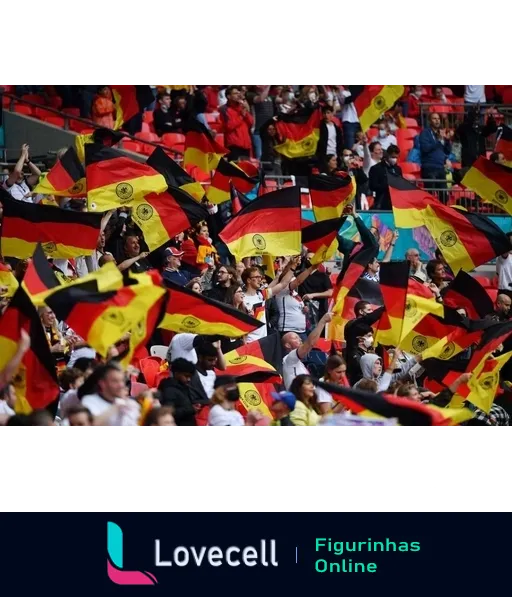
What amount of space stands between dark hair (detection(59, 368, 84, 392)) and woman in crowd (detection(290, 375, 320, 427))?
1.54 meters

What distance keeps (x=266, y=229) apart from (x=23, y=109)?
7.88 meters

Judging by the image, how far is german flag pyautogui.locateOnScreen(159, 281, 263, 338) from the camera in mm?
12906

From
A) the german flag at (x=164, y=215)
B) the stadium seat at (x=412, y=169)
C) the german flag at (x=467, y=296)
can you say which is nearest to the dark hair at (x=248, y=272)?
the german flag at (x=164, y=215)

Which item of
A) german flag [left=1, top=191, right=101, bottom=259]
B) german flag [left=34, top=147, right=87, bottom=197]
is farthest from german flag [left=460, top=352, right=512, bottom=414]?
german flag [left=34, top=147, right=87, bottom=197]

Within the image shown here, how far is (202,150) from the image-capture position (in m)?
18.4

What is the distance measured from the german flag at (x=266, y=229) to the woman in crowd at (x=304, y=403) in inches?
132

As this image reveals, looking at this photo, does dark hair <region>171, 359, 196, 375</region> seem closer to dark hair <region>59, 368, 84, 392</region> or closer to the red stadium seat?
dark hair <region>59, 368, 84, 392</region>

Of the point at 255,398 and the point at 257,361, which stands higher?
the point at 257,361

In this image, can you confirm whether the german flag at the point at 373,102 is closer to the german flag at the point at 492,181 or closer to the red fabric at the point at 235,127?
the red fabric at the point at 235,127

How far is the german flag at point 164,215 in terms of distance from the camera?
15328mm

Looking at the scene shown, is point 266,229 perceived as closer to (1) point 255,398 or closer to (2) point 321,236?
Answer: (2) point 321,236
